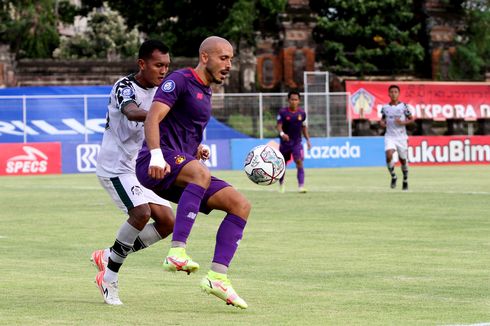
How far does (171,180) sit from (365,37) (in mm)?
48575

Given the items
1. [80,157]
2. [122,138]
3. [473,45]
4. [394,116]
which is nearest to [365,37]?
[473,45]

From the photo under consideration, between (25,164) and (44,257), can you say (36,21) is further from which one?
(44,257)

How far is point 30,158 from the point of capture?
3928cm

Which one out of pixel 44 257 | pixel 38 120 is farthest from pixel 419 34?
pixel 44 257

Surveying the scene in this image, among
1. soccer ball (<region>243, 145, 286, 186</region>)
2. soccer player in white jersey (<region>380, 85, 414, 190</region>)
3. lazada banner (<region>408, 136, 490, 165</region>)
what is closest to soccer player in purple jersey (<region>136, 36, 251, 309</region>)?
soccer ball (<region>243, 145, 286, 186</region>)

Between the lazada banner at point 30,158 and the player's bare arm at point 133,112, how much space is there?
28.9 metres

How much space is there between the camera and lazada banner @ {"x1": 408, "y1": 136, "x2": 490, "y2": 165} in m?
45.1

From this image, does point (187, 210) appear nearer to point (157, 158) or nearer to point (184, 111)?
point (157, 158)

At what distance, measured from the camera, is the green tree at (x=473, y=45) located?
59094 millimetres

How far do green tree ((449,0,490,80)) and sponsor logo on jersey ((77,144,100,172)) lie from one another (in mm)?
23064

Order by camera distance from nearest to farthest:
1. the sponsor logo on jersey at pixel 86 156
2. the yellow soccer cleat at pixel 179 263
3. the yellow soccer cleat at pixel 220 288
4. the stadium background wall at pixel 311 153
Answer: the yellow soccer cleat at pixel 179 263 → the yellow soccer cleat at pixel 220 288 → the stadium background wall at pixel 311 153 → the sponsor logo on jersey at pixel 86 156

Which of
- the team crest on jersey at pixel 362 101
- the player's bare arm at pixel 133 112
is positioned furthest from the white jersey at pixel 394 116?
the player's bare arm at pixel 133 112


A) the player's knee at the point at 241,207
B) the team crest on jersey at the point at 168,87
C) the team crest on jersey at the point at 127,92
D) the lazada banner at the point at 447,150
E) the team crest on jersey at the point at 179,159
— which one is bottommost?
the lazada banner at the point at 447,150

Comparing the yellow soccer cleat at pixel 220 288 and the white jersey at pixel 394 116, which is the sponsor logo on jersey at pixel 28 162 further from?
the yellow soccer cleat at pixel 220 288
